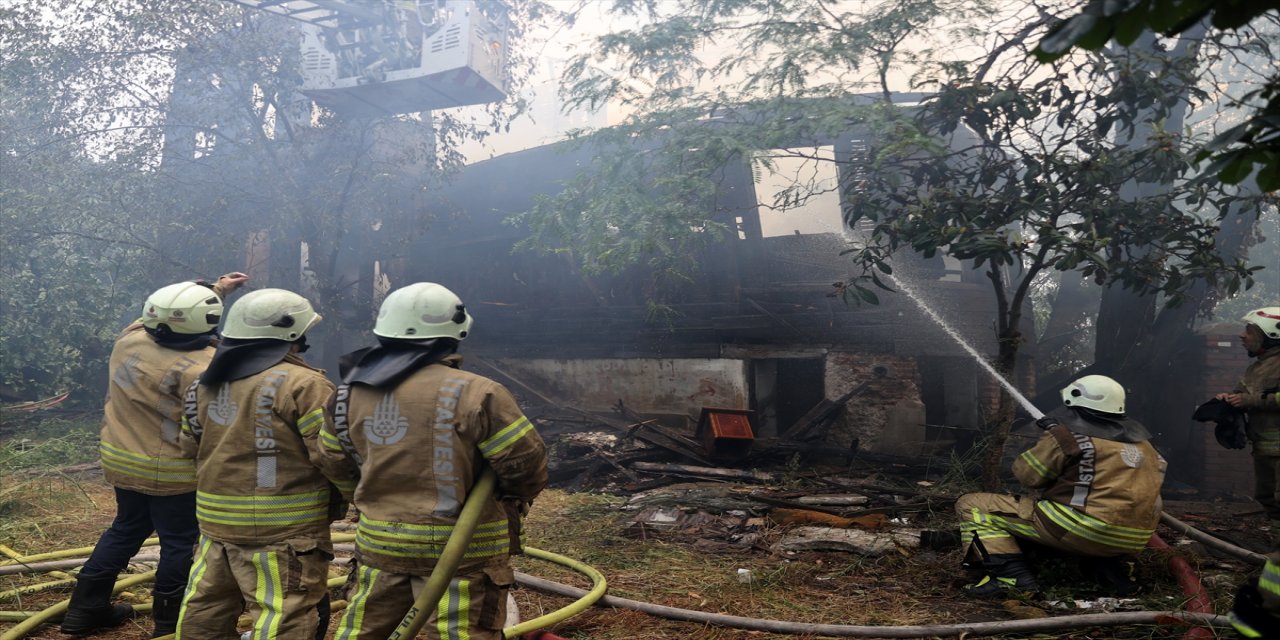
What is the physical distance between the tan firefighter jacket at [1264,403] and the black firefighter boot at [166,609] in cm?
638

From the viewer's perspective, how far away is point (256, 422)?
328 centimetres

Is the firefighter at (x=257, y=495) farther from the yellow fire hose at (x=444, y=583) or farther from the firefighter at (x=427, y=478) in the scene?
the yellow fire hose at (x=444, y=583)

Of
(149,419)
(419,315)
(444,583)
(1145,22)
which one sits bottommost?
(444,583)

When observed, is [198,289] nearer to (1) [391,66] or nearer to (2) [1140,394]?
(1) [391,66]

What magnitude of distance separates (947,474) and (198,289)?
22.9 ft

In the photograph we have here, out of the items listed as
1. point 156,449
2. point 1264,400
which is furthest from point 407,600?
point 1264,400

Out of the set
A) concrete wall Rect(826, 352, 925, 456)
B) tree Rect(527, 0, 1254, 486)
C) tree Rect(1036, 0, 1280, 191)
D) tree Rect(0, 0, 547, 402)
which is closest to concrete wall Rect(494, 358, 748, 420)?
concrete wall Rect(826, 352, 925, 456)

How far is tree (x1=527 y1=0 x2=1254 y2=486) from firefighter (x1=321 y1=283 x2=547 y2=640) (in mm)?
3335

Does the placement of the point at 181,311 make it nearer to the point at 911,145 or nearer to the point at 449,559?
the point at 449,559

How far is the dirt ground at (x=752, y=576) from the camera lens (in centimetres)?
455

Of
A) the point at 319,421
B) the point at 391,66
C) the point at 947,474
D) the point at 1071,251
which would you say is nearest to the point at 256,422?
the point at 319,421

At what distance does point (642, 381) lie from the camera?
12.2 metres

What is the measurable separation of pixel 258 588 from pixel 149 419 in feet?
4.47

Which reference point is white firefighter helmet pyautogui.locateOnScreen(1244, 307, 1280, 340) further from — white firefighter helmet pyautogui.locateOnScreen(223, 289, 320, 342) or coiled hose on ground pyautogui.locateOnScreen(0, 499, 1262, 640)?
white firefighter helmet pyautogui.locateOnScreen(223, 289, 320, 342)
